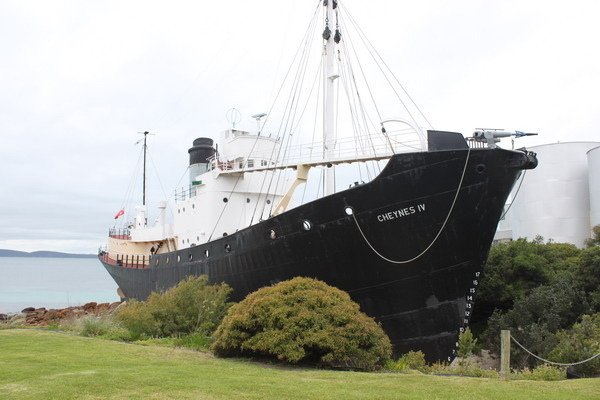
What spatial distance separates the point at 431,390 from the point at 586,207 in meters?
36.4

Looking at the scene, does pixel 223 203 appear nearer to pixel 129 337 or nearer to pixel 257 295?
pixel 129 337

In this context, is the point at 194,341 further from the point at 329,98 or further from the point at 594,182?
the point at 594,182

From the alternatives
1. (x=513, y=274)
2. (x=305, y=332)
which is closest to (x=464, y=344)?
(x=305, y=332)

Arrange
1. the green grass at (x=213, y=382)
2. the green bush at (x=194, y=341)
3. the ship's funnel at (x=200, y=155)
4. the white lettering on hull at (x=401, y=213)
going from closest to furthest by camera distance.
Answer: the green grass at (x=213, y=382) < the white lettering on hull at (x=401, y=213) < the green bush at (x=194, y=341) < the ship's funnel at (x=200, y=155)

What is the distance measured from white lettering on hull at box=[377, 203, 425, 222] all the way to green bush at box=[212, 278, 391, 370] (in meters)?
2.43

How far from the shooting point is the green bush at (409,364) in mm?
10664

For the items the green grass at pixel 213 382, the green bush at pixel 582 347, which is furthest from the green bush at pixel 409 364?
the green bush at pixel 582 347

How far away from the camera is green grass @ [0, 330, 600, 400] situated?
7254mm

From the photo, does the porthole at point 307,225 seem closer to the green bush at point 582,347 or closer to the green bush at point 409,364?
the green bush at point 409,364

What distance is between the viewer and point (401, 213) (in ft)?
41.8

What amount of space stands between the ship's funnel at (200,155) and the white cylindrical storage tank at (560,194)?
25.4 m

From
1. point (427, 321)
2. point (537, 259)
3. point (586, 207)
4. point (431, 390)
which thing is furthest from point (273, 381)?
point (586, 207)

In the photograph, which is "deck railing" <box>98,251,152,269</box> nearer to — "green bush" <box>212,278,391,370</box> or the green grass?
"green bush" <box>212,278,391,370</box>

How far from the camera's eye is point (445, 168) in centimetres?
1248
